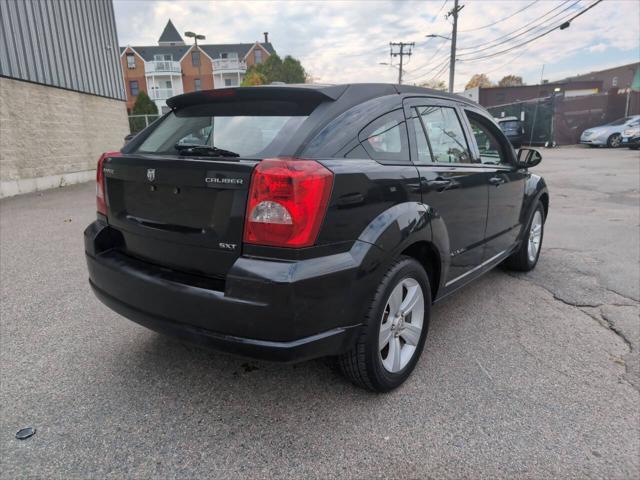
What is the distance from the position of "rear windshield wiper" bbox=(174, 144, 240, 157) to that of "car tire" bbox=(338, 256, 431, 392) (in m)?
1.03

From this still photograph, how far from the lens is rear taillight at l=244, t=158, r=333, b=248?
193 centimetres

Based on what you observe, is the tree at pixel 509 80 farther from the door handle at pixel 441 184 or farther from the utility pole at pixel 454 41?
the door handle at pixel 441 184

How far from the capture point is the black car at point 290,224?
6.46 feet

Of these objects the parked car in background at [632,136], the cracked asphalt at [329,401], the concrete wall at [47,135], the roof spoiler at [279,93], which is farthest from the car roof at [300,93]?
the parked car in background at [632,136]

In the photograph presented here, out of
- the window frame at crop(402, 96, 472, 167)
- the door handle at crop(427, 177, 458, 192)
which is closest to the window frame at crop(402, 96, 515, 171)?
the window frame at crop(402, 96, 472, 167)

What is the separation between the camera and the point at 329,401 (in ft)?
8.11

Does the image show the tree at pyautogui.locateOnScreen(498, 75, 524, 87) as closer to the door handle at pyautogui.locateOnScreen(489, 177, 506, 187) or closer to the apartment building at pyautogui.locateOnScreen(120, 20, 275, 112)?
the apartment building at pyautogui.locateOnScreen(120, 20, 275, 112)

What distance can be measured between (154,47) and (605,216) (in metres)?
62.3

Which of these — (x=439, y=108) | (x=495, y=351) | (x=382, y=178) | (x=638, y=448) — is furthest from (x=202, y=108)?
(x=638, y=448)

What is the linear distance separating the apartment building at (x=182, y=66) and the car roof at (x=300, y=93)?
5355cm

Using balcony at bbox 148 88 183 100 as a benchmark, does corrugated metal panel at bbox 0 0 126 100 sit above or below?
below

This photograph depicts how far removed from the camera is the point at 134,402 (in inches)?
96.6

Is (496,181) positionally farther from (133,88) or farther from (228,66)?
(133,88)

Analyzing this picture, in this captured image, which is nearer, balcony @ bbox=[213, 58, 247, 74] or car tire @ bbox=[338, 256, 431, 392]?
car tire @ bbox=[338, 256, 431, 392]
